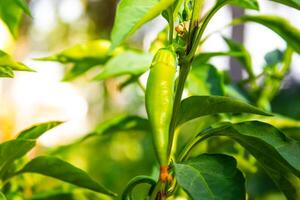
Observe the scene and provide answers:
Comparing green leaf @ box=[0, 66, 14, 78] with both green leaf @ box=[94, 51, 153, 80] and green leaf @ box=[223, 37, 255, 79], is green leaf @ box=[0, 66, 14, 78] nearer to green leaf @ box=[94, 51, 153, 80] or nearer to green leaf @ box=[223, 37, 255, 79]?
green leaf @ box=[94, 51, 153, 80]

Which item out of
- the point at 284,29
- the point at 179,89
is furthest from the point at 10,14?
the point at 284,29

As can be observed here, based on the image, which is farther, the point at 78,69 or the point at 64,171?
the point at 78,69

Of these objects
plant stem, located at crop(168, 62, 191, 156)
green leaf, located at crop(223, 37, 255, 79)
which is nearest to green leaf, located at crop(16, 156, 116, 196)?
plant stem, located at crop(168, 62, 191, 156)

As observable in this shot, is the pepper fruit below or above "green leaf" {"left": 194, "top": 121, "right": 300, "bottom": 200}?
above

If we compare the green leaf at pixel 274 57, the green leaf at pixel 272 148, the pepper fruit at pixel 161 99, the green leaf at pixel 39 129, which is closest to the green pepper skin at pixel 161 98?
the pepper fruit at pixel 161 99

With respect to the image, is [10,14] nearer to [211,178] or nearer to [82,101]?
[211,178]

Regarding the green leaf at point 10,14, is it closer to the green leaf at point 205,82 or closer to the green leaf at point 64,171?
the green leaf at point 64,171
